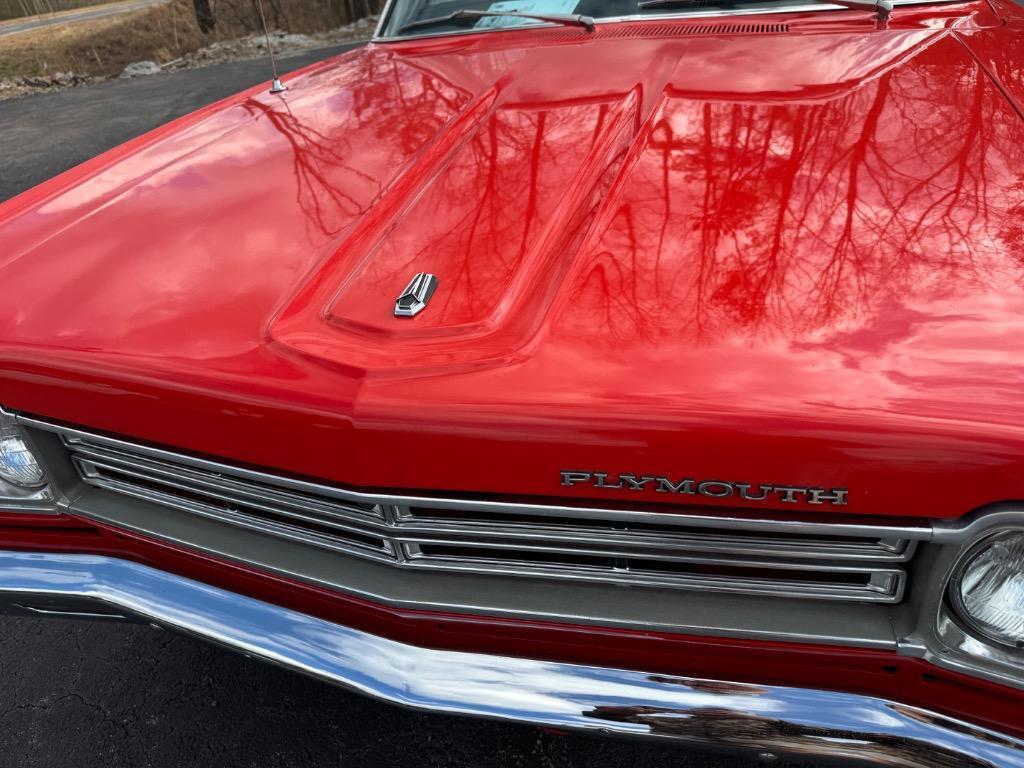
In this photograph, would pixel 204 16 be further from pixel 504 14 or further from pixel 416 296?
pixel 416 296

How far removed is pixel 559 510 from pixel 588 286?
0.35 m

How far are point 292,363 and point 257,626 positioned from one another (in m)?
0.52

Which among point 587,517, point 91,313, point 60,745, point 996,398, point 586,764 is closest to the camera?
point 996,398

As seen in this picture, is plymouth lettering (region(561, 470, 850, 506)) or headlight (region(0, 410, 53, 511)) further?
headlight (region(0, 410, 53, 511))

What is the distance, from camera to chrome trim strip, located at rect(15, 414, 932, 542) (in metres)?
0.99

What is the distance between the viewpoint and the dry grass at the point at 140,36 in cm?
1069

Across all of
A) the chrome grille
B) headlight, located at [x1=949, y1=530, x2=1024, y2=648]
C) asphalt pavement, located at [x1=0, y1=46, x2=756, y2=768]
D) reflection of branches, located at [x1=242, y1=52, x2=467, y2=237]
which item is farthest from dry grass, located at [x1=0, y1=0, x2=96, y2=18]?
headlight, located at [x1=949, y1=530, x2=1024, y2=648]

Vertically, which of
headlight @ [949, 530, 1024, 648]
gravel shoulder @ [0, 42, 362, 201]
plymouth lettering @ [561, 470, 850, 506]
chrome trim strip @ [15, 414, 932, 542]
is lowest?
gravel shoulder @ [0, 42, 362, 201]

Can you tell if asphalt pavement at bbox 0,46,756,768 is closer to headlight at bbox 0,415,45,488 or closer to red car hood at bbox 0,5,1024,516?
headlight at bbox 0,415,45,488

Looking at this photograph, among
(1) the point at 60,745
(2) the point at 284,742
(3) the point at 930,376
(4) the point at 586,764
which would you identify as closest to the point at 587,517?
(3) the point at 930,376

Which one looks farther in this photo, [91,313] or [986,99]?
[986,99]

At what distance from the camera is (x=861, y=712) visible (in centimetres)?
110

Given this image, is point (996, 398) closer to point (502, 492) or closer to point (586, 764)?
point (502, 492)

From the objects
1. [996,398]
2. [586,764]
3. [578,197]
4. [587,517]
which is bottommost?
[586,764]
